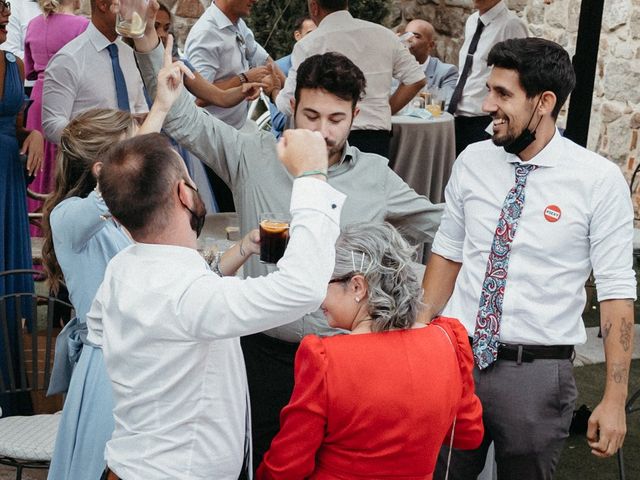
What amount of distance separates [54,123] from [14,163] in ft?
0.82

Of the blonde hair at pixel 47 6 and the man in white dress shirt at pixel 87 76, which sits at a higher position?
the blonde hair at pixel 47 6

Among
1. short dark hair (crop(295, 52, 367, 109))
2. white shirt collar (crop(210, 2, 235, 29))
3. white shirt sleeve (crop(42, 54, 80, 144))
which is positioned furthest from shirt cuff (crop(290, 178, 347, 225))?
white shirt collar (crop(210, 2, 235, 29))

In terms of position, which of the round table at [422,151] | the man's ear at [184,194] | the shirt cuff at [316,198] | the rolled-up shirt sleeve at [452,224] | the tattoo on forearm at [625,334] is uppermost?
the shirt cuff at [316,198]

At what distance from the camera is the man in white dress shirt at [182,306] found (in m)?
1.61

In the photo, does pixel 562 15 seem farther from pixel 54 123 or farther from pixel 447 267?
pixel 447 267

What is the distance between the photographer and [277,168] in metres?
2.53

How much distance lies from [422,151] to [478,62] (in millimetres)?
Answer: 877

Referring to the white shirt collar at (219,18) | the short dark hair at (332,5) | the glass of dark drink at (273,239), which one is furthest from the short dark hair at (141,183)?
the white shirt collar at (219,18)

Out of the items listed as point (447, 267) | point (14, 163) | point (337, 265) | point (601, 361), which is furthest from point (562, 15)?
point (337, 265)

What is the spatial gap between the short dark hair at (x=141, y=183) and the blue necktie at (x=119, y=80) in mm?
2528

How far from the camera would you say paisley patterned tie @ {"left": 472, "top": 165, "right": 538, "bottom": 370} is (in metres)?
2.35

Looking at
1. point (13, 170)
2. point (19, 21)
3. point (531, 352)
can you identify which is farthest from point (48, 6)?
point (531, 352)

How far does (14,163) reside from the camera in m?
4.07

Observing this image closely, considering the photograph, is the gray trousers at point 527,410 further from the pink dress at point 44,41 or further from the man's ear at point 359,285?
the pink dress at point 44,41
